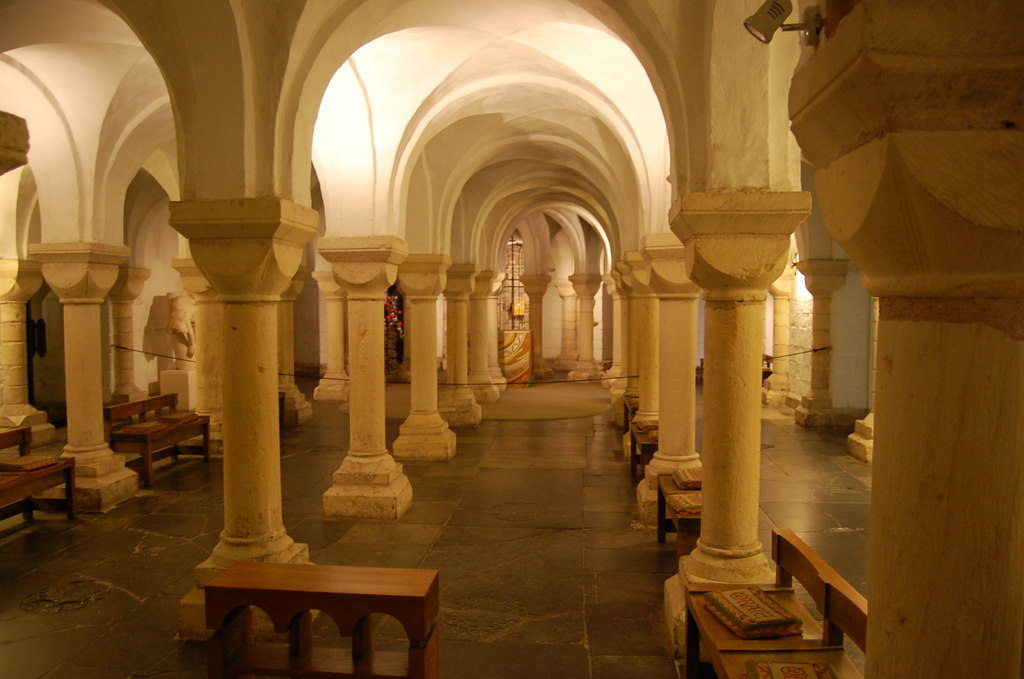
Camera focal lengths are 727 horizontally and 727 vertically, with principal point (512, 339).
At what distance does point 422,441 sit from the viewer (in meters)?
8.54

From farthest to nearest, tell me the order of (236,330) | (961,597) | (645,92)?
1. (645,92)
2. (236,330)
3. (961,597)

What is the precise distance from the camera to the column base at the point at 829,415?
411 inches

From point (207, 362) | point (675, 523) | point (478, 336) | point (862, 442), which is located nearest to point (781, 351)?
point (862, 442)

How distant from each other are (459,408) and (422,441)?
2.46m

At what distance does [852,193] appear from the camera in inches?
58.3

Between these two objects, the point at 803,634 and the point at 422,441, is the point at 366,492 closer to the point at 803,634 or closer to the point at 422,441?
the point at 422,441

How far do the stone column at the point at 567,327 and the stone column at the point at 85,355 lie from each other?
15.1m

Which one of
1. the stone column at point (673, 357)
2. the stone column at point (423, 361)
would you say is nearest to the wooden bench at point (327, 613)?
the stone column at point (673, 357)

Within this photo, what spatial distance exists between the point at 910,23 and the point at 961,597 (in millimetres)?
1060

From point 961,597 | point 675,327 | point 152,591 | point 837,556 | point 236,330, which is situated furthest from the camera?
point 675,327

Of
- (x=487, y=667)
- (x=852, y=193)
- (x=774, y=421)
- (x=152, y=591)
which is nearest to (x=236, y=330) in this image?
(x=152, y=591)

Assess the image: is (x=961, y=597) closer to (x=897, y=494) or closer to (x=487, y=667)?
(x=897, y=494)

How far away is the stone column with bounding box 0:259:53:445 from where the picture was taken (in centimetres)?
933

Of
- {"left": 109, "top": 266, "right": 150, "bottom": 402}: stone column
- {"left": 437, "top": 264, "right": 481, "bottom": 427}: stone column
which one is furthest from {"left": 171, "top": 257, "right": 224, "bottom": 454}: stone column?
{"left": 437, "top": 264, "right": 481, "bottom": 427}: stone column
